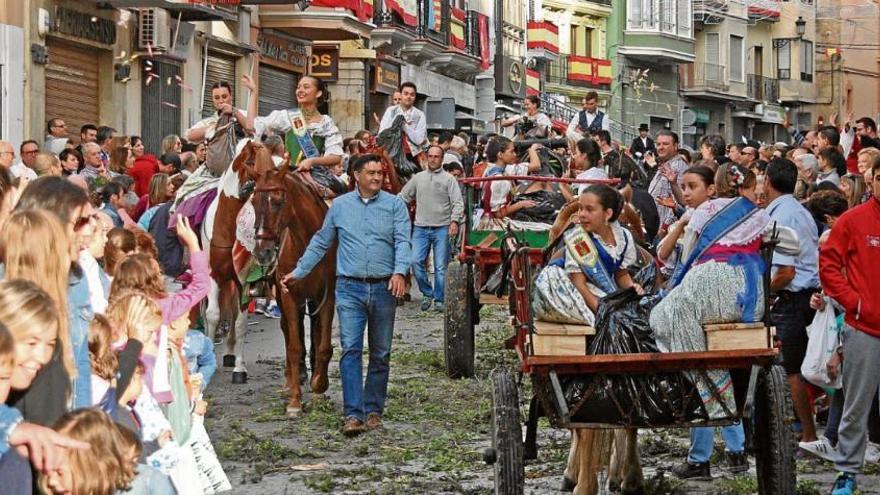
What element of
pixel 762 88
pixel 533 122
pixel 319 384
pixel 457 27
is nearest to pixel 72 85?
pixel 533 122

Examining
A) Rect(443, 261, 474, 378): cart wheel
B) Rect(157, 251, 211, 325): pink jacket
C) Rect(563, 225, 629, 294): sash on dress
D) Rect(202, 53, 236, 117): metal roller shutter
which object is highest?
Rect(202, 53, 236, 117): metal roller shutter

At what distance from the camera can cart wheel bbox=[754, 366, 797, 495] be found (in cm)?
909

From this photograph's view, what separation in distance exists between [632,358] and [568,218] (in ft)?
6.08

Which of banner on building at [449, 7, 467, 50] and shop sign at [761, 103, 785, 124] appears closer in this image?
banner on building at [449, 7, 467, 50]

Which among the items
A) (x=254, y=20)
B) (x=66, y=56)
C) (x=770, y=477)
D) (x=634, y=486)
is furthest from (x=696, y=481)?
(x=254, y=20)

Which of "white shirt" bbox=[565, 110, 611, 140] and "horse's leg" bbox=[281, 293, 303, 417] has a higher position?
"white shirt" bbox=[565, 110, 611, 140]

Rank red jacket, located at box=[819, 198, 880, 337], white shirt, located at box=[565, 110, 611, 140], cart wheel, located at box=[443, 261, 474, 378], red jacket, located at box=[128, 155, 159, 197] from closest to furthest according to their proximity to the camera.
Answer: red jacket, located at box=[819, 198, 880, 337]
cart wheel, located at box=[443, 261, 474, 378]
red jacket, located at box=[128, 155, 159, 197]
white shirt, located at box=[565, 110, 611, 140]

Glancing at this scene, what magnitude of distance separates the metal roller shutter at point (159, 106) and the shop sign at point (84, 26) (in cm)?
175

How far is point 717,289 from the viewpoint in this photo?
30.2 feet

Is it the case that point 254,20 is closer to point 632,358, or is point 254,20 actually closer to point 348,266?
point 348,266

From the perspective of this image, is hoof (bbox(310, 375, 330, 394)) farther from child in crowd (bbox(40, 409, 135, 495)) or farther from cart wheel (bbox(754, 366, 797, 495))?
child in crowd (bbox(40, 409, 135, 495))

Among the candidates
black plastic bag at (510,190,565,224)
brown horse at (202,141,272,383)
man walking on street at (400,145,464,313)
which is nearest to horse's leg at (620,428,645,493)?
brown horse at (202,141,272,383)

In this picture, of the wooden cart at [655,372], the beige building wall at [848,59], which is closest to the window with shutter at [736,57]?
the beige building wall at [848,59]

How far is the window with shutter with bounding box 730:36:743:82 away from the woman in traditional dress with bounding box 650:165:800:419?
71.4 meters
